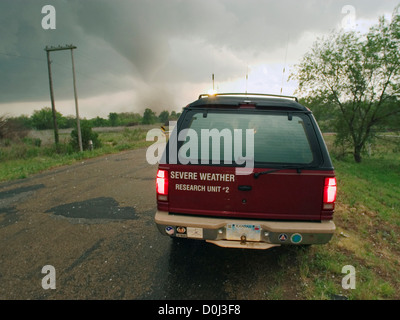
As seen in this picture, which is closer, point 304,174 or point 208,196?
point 304,174

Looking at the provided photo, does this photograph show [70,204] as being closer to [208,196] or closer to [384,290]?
[208,196]

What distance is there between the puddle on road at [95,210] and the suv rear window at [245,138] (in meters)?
2.80

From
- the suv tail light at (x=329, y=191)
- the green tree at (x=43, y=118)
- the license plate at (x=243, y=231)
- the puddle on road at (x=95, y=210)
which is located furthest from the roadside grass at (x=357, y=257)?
the green tree at (x=43, y=118)

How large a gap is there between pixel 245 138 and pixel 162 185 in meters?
1.09

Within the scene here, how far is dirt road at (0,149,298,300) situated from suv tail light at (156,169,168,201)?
3.44 ft

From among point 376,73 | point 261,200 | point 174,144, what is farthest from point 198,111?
point 376,73

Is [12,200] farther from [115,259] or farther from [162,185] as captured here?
[162,185]

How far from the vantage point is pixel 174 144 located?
2.68m

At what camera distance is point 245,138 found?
2.70 meters

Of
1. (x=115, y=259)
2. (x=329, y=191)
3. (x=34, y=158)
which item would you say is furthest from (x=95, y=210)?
(x=34, y=158)

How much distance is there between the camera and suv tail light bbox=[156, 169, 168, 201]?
2.63 m

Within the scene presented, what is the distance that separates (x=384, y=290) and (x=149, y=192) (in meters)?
5.11

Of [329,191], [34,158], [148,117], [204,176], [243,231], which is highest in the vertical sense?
[148,117]

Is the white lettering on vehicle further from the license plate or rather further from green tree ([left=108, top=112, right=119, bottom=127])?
green tree ([left=108, top=112, right=119, bottom=127])
